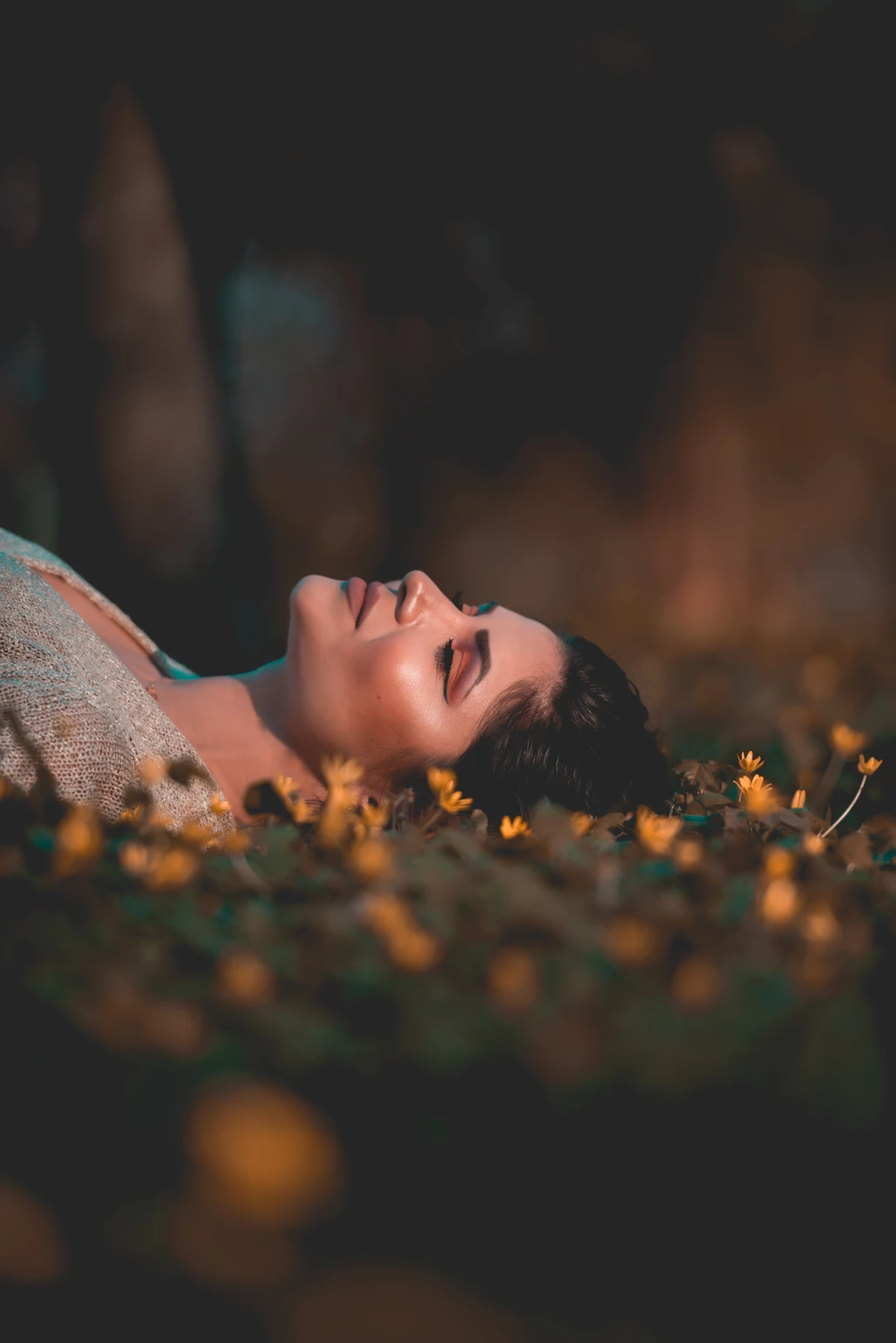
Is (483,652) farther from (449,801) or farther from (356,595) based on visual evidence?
(449,801)

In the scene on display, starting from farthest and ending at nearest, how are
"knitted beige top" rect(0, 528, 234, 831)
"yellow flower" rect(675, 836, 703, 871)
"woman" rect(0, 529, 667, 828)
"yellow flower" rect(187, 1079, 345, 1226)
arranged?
"woman" rect(0, 529, 667, 828), "knitted beige top" rect(0, 528, 234, 831), "yellow flower" rect(675, 836, 703, 871), "yellow flower" rect(187, 1079, 345, 1226)

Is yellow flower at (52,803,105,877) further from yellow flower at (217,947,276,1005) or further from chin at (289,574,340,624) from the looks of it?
chin at (289,574,340,624)

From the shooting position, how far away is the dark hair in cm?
247

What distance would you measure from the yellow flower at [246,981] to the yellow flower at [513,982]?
213 millimetres

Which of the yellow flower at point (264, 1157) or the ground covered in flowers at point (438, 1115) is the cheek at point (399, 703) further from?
the yellow flower at point (264, 1157)

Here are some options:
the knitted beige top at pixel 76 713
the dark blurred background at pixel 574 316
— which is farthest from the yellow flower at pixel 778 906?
the dark blurred background at pixel 574 316

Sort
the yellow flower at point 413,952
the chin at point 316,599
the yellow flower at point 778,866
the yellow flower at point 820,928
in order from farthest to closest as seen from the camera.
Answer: the chin at point 316,599
the yellow flower at point 778,866
the yellow flower at point 820,928
the yellow flower at point 413,952

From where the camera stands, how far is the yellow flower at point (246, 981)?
0.98m

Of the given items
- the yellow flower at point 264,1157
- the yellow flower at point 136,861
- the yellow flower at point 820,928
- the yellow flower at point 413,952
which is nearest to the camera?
the yellow flower at point 264,1157

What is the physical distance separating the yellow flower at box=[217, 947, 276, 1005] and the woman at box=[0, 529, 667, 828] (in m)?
1.12

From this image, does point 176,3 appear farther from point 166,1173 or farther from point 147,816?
point 166,1173

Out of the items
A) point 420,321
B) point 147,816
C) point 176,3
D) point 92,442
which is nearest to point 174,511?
point 92,442

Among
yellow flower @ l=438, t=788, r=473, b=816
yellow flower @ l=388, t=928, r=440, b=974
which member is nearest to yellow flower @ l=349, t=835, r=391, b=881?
yellow flower @ l=388, t=928, r=440, b=974

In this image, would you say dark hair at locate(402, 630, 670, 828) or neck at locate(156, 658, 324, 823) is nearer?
dark hair at locate(402, 630, 670, 828)
